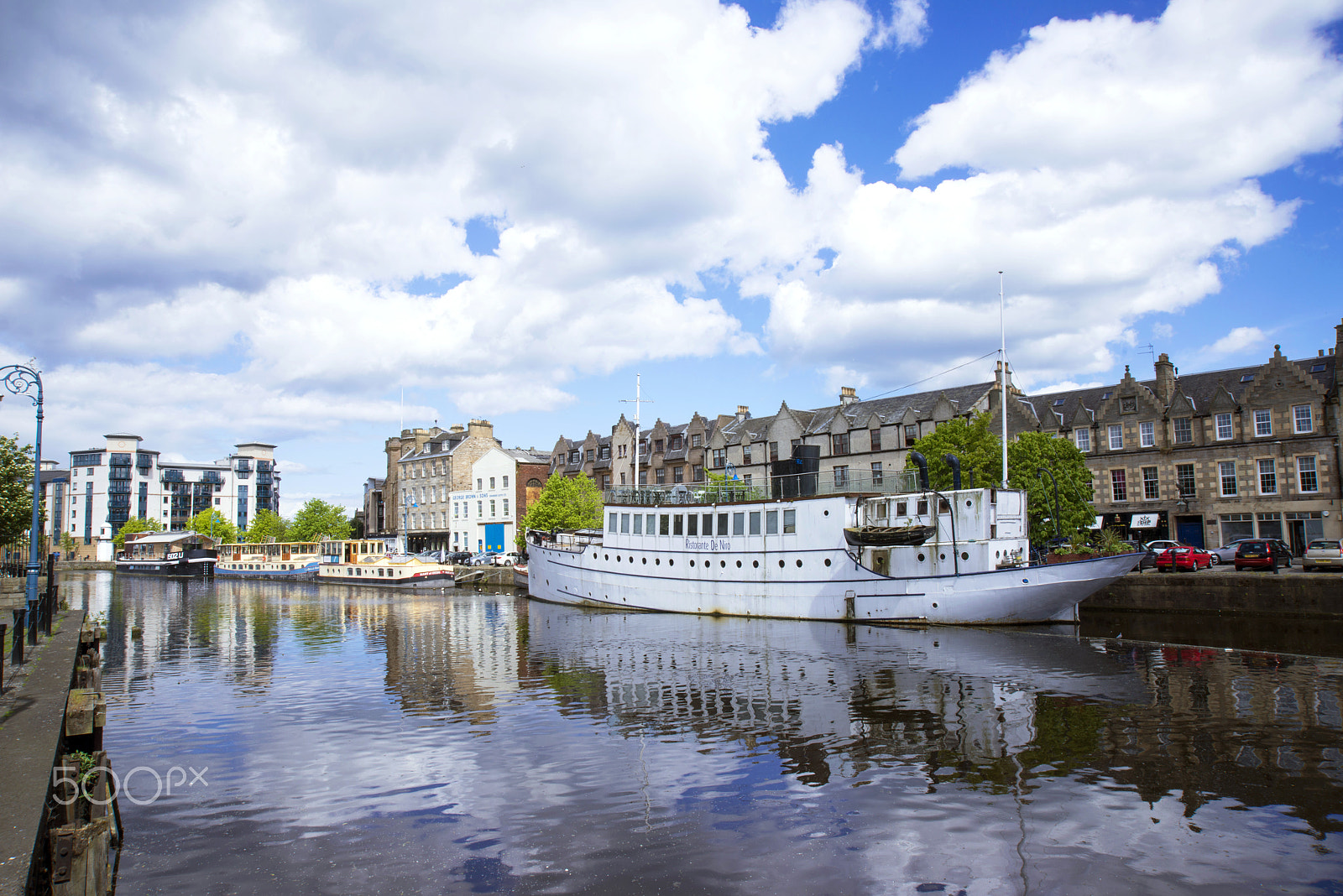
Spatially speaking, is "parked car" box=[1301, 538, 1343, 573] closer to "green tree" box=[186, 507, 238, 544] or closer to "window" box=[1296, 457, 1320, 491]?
"window" box=[1296, 457, 1320, 491]

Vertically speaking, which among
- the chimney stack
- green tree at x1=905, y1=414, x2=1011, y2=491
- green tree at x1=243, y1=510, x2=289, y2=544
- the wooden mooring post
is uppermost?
the chimney stack

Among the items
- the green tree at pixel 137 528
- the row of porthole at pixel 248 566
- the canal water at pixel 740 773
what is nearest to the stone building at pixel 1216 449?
the canal water at pixel 740 773

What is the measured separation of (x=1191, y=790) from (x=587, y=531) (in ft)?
120

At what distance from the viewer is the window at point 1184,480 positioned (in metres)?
48.2

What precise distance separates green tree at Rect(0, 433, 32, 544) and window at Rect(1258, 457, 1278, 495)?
6431 cm

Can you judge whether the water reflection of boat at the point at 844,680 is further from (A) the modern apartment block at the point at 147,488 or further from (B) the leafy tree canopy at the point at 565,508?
(A) the modern apartment block at the point at 147,488

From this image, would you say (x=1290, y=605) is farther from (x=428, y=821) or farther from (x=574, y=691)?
(x=428, y=821)

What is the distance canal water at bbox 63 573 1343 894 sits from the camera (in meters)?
9.44

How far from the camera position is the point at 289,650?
94.1 ft

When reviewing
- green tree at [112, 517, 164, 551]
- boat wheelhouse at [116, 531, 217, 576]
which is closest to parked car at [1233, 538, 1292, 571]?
boat wheelhouse at [116, 531, 217, 576]

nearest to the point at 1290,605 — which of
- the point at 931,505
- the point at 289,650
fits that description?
the point at 931,505

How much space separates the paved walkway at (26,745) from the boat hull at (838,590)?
2488 cm

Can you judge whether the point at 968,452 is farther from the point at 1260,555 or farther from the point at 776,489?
the point at 1260,555

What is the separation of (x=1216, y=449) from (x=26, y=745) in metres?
55.1
